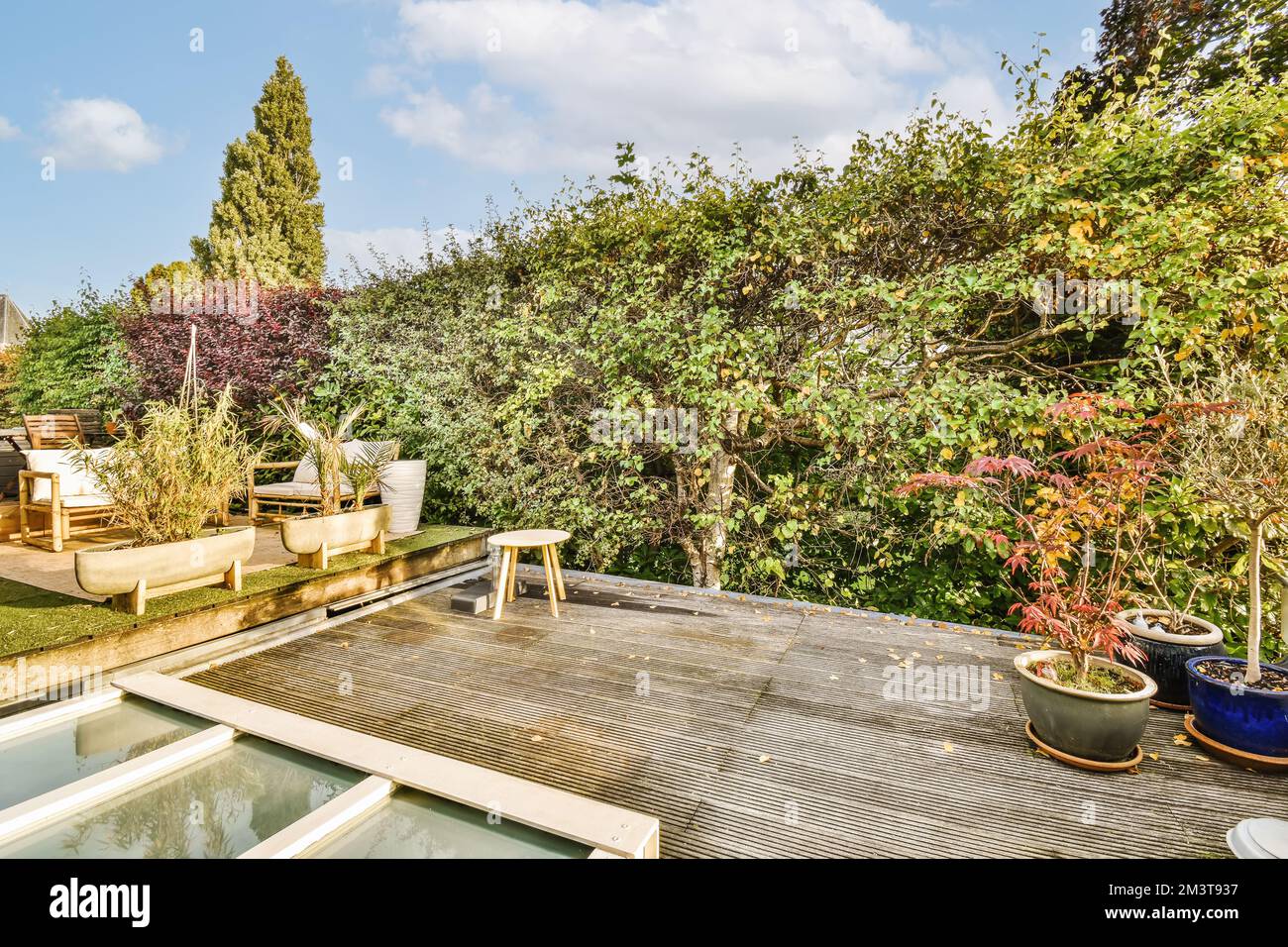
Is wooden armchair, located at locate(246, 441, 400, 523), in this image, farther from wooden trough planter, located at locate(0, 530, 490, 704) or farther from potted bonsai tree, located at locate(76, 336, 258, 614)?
potted bonsai tree, located at locate(76, 336, 258, 614)

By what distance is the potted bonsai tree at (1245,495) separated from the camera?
2.41 meters

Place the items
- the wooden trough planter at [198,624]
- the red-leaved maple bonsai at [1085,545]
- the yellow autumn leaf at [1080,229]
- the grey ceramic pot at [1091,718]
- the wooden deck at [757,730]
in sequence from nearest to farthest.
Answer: the wooden deck at [757,730], the grey ceramic pot at [1091,718], the red-leaved maple bonsai at [1085,545], the wooden trough planter at [198,624], the yellow autumn leaf at [1080,229]

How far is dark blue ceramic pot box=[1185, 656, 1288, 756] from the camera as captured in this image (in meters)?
2.39

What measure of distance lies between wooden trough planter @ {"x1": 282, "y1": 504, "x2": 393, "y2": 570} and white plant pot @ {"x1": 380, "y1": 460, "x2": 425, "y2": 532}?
2.15 feet

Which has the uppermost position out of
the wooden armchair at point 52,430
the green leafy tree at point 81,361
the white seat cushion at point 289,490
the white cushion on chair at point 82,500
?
the green leafy tree at point 81,361

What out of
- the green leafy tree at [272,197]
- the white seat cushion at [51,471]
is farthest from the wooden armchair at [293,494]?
the green leafy tree at [272,197]

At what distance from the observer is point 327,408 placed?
7.13 metres

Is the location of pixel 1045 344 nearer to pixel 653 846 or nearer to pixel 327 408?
pixel 653 846

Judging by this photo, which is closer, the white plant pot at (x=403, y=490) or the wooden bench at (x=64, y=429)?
the white plant pot at (x=403, y=490)

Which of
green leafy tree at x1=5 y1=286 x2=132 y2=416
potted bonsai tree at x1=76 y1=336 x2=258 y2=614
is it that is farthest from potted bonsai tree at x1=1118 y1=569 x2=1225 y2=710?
green leafy tree at x1=5 y1=286 x2=132 y2=416

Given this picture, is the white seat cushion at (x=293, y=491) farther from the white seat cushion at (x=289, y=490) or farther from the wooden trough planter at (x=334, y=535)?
the wooden trough planter at (x=334, y=535)

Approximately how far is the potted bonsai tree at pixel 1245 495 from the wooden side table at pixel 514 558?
3.44 m

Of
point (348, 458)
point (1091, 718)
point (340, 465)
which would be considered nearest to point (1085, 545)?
point (1091, 718)
